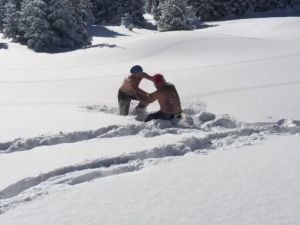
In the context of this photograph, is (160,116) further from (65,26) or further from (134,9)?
(134,9)

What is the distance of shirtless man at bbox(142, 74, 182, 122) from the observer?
7.10 metres

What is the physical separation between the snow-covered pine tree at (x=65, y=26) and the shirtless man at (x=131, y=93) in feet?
53.7

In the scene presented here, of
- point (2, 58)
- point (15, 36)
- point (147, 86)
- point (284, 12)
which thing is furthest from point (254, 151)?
point (284, 12)

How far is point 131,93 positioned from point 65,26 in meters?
17.6

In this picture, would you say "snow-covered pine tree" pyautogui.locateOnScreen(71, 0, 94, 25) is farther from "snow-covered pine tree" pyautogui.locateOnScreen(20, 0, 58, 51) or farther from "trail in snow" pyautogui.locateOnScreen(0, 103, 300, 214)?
"trail in snow" pyautogui.locateOnScreen(0, 103, 300, 214)

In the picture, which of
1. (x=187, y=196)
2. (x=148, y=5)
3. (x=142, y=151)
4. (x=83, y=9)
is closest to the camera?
(x=187, y=196)

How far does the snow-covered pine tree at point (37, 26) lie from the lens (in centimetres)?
2297

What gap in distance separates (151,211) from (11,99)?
5.79m

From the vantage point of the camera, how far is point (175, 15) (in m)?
30.5

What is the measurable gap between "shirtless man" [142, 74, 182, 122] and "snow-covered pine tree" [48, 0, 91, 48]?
55.7 ft

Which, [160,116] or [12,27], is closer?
[160,116]

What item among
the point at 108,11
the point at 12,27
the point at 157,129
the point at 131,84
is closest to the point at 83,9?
the point at 12,27

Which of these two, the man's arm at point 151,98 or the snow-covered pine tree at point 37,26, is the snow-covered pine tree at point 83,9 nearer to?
the snow-covered pine tree at point 37,26

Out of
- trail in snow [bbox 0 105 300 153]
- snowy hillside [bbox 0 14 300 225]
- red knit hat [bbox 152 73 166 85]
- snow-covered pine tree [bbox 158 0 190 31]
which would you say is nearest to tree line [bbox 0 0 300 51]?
snow-covered pine tree [bbox 158 0 190 31]
